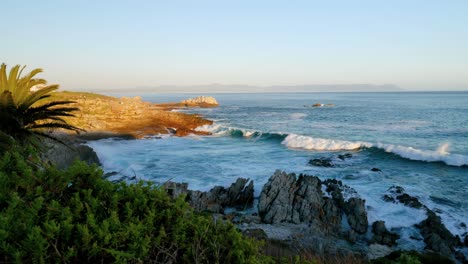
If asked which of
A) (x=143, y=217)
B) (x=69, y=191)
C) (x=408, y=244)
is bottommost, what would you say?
(x=408, y=244)

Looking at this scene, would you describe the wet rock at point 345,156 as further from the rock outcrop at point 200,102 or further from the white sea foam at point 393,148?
the rock outcrop at point 200,102

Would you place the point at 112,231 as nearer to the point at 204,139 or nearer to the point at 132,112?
the point at 204,139

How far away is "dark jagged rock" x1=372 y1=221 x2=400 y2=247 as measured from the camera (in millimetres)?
13821

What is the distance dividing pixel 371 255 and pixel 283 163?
1708 centimetres

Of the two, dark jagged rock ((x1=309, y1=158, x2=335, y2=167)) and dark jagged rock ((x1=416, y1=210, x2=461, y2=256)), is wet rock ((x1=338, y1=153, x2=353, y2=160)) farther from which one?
dark jagged rock ((x1=416, y1=210, x2=461, y2=256))

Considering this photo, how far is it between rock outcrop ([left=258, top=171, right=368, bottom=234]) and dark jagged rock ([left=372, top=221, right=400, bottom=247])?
1.43 ft

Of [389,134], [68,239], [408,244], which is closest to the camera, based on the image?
[68,239]

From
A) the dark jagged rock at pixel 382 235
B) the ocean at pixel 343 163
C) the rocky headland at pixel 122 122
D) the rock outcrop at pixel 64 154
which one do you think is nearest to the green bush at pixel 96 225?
the dark jagged rock at pixel 382 235

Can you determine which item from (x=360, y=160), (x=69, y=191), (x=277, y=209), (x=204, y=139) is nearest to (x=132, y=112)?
(x=204, y=139)

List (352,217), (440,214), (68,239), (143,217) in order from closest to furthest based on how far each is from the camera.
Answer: (68,239), (143,217), (352,217), (440,214)

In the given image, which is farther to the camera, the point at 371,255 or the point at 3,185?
the point at 371,255

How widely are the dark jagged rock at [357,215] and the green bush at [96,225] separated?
481 inches

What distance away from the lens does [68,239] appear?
293 cm

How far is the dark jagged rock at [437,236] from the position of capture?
1312cm
